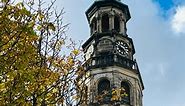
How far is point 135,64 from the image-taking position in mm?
38469

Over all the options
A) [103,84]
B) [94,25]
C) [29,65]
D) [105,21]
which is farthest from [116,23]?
[29,65]

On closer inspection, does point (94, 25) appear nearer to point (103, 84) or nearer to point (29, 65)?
point (103, 84)

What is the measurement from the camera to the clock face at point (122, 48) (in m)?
38.8

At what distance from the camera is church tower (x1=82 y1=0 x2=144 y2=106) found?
36438 millimetres

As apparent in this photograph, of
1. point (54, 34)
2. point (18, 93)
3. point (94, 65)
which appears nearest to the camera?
point (18, 93)

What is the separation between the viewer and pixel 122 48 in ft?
129

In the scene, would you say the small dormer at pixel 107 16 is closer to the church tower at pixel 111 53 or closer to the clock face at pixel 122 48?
the church tower at pixel 111 53

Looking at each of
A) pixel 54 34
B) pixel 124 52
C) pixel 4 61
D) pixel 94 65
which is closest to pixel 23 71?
pixel 4 61

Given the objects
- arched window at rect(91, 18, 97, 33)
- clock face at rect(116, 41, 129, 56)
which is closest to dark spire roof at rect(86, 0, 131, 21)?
arched window at rect(91, 18, 97, 33)

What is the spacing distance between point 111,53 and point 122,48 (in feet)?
6.63

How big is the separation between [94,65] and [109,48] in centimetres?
245

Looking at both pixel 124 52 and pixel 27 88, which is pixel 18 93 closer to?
pixel 27 88

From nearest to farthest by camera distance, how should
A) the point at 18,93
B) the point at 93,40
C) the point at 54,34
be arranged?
the point at 18,93, the point at 54,34, the point at 93,40

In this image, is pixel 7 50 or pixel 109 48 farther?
pixel 109 48
